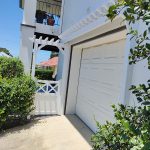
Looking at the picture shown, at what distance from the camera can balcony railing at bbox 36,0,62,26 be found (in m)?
16.6

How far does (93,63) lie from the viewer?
8922 mm

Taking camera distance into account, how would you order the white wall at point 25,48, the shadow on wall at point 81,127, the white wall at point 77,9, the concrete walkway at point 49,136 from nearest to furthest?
the concrete walkway at point 49,136 < the shadow on wall at point 81,127 < the white wall at point 77,9 < the white wall at point 25,48

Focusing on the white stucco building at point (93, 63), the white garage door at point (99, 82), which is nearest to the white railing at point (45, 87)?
the white stucco building at point (93, 63)

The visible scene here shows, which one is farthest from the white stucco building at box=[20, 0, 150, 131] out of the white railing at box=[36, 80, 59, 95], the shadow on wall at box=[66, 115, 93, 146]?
the white railing at box=[36, 80, 59, 95]

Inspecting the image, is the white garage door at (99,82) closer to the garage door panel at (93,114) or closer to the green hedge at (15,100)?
the garage door panel at (93,114)

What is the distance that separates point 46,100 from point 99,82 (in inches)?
123

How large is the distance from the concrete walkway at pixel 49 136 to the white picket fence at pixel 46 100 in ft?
3.12

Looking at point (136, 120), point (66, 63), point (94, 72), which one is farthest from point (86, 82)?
point (136, 120)

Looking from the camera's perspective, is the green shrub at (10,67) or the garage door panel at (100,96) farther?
the green shrub at (10,67)

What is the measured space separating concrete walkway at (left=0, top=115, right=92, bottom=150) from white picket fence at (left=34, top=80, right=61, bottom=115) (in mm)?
950

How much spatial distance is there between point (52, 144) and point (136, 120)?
5.41 m

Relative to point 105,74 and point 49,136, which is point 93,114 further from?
point 49,136

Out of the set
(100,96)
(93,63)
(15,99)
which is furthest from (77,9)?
(15,99)

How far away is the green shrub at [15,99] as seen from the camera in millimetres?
8211
